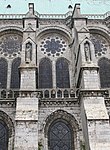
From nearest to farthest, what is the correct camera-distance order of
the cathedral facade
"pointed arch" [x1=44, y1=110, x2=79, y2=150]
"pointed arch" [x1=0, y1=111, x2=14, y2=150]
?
the cathedral facade → "pointed arch" [x1=0, y1=111, x2=14, y2=150] → "pointed arch" [x1=44, y1=110, x2=79, y2=150]

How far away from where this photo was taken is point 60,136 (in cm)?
1406

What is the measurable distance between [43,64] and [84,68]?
4.08 m

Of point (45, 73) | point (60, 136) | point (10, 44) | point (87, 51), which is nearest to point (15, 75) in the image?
point (45, 73)

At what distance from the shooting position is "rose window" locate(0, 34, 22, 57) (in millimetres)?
18734

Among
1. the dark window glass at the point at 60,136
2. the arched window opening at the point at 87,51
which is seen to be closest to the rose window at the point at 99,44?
the arched window opening at the point at 87,51

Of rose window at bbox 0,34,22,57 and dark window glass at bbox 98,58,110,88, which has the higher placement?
rose window at bbox 0,34,22,57

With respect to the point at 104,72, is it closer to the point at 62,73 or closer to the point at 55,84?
the point at 62,73

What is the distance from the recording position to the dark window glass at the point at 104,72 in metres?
17.4

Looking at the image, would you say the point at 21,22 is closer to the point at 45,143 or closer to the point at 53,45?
the point at 53,45

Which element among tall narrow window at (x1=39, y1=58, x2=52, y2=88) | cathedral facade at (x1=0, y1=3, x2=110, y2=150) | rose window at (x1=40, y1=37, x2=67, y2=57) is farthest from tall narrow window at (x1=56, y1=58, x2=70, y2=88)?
rose window at (x1=40, y1=37, x2=67, y2=57)

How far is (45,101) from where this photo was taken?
14.6 meters

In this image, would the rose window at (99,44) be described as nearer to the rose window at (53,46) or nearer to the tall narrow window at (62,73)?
the rose window at (53,46)

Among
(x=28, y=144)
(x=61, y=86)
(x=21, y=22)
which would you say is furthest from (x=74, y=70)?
(x=28, y=144)

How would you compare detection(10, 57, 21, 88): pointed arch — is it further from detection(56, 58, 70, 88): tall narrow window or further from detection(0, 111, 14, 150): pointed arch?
detection(0, 111, 14, 150): pointed arch
